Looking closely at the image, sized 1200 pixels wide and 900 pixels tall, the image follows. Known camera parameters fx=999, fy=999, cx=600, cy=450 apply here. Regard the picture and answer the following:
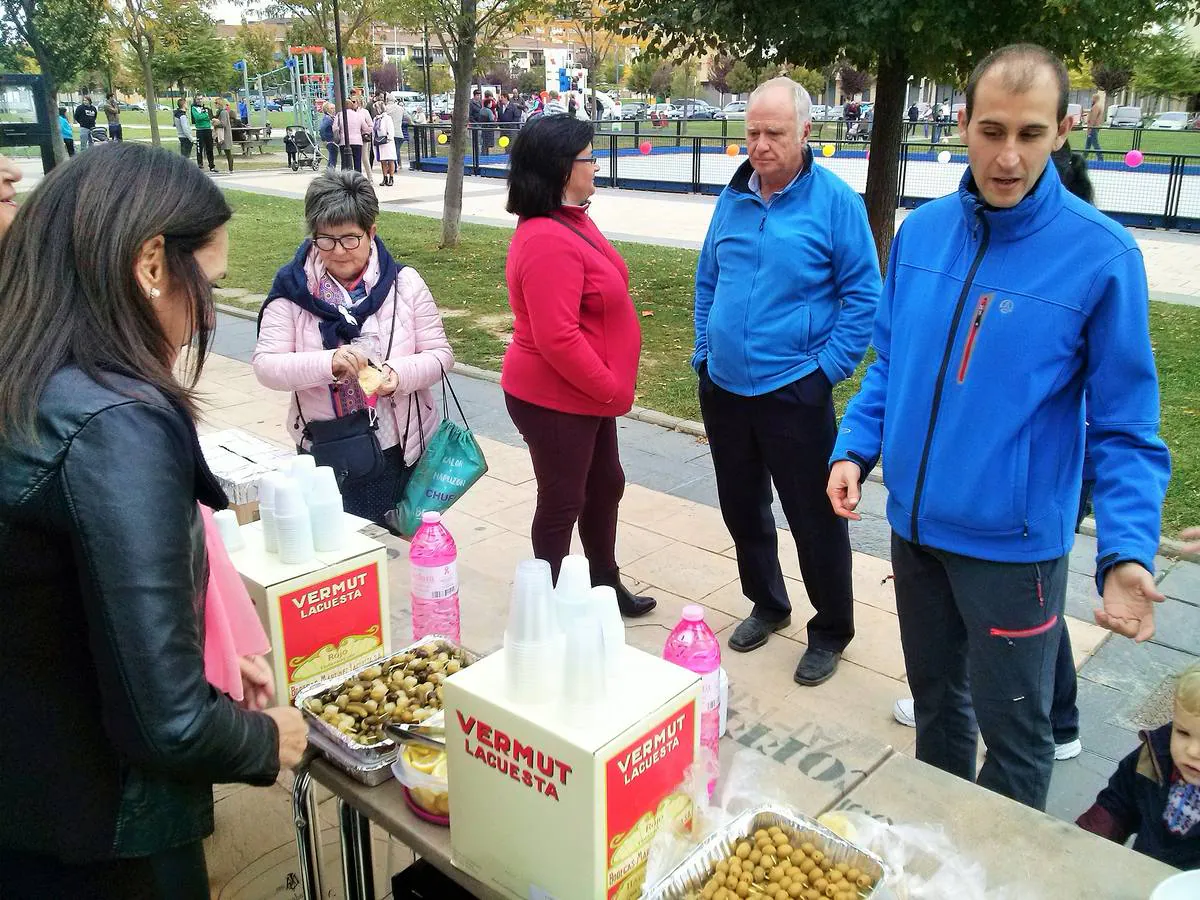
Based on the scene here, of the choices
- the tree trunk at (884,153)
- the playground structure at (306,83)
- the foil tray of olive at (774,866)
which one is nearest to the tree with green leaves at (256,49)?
the playground structure at (306,83)

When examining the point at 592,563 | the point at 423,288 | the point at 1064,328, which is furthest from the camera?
the point at 592,563

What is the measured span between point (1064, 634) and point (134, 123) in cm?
5690

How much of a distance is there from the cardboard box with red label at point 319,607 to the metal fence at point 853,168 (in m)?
7.86

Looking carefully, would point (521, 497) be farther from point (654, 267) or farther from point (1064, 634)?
point (654, 267)

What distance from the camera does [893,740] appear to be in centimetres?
332

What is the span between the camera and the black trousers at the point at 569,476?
A: 3.59m

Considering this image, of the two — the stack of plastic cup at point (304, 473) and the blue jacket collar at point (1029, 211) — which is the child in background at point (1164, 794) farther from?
the stack of plastic cup at point (304, 473)

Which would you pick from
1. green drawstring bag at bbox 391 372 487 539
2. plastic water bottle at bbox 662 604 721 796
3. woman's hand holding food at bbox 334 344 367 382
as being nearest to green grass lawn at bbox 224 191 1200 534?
green drawstring bag at bbox 391 372 487 539

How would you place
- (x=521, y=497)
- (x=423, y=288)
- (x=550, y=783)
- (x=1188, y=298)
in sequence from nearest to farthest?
1. (x=550, y=783)
2. (x=423, y=288)
3. (x=521, y=497)
4. (x=1188, y=298)

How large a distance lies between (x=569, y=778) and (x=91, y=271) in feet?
3.30

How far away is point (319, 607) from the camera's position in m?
2.21

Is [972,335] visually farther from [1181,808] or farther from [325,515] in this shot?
[325,515]

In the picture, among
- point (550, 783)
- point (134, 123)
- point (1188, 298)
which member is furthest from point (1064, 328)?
point (134, 123)

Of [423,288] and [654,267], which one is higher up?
[423,288]
